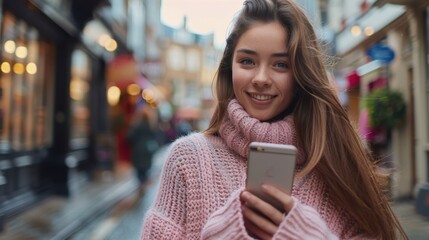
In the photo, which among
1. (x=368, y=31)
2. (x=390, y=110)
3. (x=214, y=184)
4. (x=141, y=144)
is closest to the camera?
(x=214, y=184)

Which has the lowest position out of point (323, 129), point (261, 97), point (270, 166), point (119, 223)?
point (119, 223)

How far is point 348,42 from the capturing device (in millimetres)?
16359

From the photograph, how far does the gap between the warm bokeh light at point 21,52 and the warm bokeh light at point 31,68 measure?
0.92 ft

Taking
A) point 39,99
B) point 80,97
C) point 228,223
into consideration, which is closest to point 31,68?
point 39,99

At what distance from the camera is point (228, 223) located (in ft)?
4.64

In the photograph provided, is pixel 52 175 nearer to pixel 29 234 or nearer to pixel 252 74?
pixel 29 234

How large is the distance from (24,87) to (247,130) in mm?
9167

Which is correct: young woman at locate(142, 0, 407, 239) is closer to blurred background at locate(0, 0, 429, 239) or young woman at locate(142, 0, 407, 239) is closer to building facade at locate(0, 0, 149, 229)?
blurred background at locate(0, 0, 429, 239)

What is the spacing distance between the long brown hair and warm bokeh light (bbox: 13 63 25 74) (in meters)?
8.41

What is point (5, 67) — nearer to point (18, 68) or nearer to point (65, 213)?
point (18, 68)

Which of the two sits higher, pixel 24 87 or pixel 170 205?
pixel 24 87

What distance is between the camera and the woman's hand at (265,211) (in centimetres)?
141

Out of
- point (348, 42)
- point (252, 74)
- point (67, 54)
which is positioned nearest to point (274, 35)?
point (252, 74)

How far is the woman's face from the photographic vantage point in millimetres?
1630
